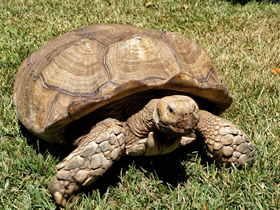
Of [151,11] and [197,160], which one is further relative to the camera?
Result: [151,11]

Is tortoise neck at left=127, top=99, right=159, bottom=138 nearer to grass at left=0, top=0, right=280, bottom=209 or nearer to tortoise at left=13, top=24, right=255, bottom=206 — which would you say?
tortoise at left=13, top=24, right=255, bottom=206

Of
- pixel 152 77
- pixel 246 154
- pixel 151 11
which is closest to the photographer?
pixel 152 77

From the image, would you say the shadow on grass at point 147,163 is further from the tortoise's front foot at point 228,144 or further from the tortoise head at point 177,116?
the tortoise head at point 177,116

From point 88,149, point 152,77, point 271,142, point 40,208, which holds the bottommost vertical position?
point 40,208

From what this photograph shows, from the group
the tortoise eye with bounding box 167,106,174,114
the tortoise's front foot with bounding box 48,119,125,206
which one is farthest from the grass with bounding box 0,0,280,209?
the tortoise eye with bounding box 167,106,174,114

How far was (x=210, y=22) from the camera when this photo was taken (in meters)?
5.56

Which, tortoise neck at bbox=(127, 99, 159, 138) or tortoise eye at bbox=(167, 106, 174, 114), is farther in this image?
tortoise neck at bbox=(127, 99, 159, 138)

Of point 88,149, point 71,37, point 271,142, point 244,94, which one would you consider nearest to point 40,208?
point 88,149

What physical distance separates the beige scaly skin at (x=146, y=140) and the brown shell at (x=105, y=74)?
203mm

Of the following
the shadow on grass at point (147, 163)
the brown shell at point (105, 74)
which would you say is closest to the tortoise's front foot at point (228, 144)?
the shadow on grass at point (147, 163)

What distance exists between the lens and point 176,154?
2684mm

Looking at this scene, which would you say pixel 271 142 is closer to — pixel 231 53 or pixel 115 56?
pixel 115 56

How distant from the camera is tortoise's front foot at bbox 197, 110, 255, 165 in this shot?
93.7 inches

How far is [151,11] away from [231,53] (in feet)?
7.04
